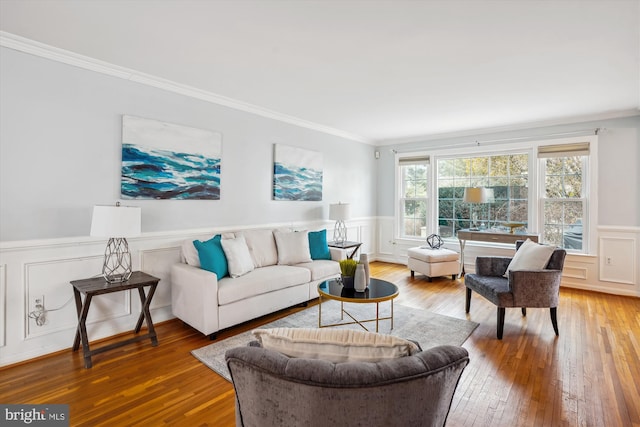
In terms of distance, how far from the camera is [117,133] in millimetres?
2951

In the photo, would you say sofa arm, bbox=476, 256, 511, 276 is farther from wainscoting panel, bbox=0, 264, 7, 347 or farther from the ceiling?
wainscoting panel, bbox=0, 264, 7, 347

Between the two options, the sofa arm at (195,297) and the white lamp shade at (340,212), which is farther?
the white lamp shade at (340,212)

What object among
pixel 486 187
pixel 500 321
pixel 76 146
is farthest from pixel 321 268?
pixel 486 187

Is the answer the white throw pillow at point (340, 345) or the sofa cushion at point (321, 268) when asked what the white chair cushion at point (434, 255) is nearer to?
the sofa cushion at point (321, 268)

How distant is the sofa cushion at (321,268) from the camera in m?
3.80

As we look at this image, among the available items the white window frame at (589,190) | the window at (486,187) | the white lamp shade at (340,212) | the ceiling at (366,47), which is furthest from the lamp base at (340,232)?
the white window frame at (589,190)

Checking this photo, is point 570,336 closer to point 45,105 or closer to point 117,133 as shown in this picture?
point 117,133

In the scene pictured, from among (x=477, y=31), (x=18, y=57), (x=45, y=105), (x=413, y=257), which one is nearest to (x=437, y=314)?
(x=413, y=257)

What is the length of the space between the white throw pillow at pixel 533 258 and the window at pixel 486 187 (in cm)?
207

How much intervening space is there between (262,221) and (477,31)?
3.07m

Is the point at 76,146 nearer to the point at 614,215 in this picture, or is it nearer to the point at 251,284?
the point at 251,284

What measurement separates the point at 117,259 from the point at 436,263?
405cm

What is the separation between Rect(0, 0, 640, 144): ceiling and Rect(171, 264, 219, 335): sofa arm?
187 centimetres

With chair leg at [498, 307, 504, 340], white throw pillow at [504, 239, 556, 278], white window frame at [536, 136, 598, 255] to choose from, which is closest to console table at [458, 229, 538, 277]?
white window frame at [536, 136, 598, 255]
